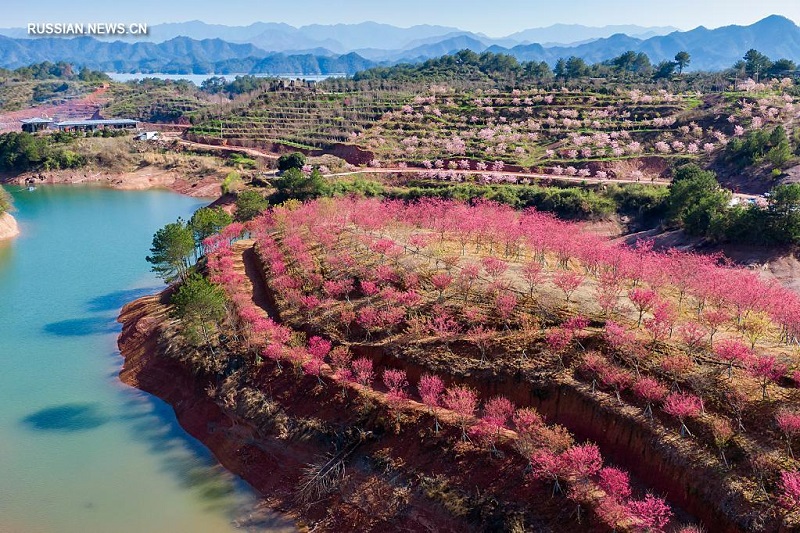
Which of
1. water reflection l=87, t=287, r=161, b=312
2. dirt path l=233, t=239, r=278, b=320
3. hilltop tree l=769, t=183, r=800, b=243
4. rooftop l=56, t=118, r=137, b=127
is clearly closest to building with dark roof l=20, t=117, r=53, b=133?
rooftop l=56, t=118, r=137, b=127

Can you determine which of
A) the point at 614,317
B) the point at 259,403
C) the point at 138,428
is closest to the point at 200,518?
the point at 259,403

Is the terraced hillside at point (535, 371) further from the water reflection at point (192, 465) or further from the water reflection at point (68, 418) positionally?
the water reflection at point (68, 418)

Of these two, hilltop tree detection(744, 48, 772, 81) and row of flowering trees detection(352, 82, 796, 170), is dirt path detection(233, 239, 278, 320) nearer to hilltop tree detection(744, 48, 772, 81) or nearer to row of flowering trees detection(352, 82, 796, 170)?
row of flowering trees detection(352, 82, 796, 170)

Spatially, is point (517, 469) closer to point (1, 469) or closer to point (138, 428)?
point (138, 428)

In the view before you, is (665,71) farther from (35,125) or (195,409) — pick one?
(35,125)

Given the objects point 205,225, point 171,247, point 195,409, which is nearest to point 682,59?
point 205,225
